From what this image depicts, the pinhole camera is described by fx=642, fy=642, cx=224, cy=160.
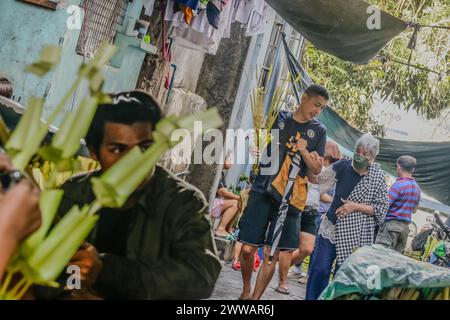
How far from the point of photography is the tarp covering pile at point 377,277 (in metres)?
3.08

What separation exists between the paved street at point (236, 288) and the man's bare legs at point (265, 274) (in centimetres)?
2

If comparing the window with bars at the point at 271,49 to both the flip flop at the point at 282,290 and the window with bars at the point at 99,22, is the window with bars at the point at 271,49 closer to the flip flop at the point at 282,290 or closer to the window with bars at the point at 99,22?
the window with bars at the point at 99,22

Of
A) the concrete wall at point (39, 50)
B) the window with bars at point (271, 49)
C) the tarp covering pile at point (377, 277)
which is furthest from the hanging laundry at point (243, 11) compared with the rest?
the tarp covering pile at point (377, 277)

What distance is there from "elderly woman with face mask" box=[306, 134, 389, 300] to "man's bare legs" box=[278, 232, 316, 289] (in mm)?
87

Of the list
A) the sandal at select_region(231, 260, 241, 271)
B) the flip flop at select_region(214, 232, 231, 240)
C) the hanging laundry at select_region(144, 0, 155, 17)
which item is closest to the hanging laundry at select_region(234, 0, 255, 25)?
the hanging laundry at select_region(144, 0, 155, 17)

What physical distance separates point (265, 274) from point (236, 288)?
0.78ft

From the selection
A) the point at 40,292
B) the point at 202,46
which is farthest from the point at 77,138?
the point at 202,46

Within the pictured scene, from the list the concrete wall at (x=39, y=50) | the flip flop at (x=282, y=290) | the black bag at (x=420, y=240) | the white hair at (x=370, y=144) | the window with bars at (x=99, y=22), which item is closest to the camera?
the concrete wall at (x=39, y=50)

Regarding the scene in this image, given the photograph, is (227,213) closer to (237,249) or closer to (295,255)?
(237,249)

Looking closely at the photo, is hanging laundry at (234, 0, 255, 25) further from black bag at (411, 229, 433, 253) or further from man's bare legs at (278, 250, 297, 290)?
black bag at (411, 229, 433, 253)

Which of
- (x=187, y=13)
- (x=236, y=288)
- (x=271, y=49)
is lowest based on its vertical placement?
(x=236, y=288)

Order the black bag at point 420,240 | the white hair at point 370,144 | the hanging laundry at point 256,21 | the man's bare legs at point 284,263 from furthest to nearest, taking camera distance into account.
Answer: the black bag at point 420,240, the hanging laundry at point 256,21, the white hair at point 370,144, the man's bare legs at point 284,263

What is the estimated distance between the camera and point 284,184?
324cm

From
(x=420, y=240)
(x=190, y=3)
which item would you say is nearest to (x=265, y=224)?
(x=190, y=3)
